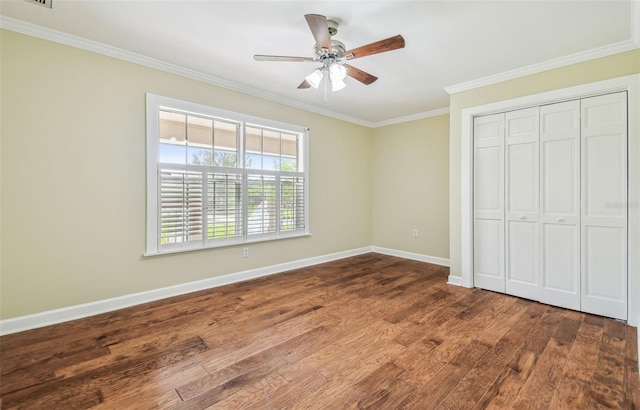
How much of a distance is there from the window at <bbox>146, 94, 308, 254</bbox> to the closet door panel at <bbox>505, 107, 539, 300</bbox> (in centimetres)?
282

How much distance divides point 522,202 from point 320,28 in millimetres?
2953

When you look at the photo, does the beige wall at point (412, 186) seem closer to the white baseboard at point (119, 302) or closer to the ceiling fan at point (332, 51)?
the white baseboard at point (119, 302)

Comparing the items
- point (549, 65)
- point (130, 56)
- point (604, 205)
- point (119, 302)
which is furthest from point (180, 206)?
point (604, 205)

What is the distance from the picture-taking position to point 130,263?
9.93ft

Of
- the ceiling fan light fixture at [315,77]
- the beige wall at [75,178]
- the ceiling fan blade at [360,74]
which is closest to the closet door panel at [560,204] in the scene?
the ceiling fan blade at [360,74]

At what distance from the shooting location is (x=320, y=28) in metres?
2.03

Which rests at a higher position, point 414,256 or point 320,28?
point 320,28

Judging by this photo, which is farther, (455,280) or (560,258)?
(455,280)

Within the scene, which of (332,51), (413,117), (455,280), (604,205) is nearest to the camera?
(332,51)

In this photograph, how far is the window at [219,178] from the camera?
321 centimetres

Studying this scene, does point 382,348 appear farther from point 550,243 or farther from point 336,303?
point 550,243

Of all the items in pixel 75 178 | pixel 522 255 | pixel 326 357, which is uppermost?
pixel 75 178

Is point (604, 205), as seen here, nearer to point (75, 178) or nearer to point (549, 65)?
point (549, 65)

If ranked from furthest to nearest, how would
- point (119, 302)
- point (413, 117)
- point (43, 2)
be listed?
point (413, 117) < point (119, 302) < point (43, 2)
